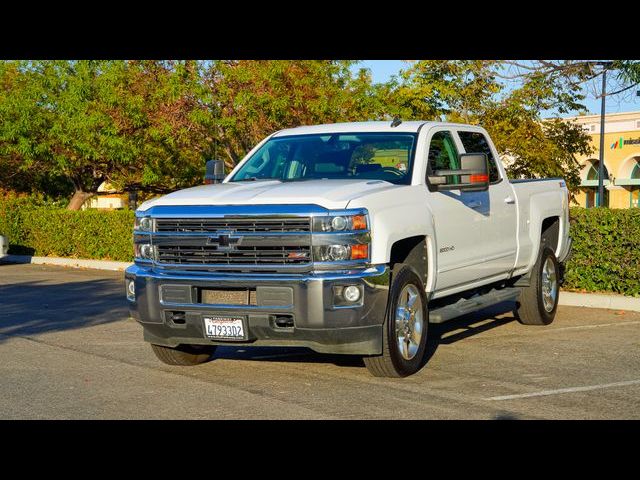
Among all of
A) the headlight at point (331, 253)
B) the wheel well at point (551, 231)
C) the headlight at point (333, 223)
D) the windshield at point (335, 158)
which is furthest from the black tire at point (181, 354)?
the wheel well at point (551, 231)

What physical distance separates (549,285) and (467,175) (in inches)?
131

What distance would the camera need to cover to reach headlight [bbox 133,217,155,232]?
8531mm

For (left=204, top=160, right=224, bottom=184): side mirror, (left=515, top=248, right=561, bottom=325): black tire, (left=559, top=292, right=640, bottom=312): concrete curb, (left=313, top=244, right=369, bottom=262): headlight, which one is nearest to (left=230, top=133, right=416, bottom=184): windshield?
(left=204, top=160, right=224, bottom=184): side mirror

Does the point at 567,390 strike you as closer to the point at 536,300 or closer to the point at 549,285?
the point at 536,300

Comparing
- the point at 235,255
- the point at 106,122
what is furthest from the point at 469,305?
the point at 106,122

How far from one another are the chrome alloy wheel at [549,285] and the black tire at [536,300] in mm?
53

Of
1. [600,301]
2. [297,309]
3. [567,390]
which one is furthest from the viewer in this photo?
[600,301]

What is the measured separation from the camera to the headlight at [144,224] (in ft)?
28.0

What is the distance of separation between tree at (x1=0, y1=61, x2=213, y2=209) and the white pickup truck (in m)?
15.2

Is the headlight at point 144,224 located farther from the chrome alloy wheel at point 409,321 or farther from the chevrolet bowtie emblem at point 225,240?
the chrome alloy wheel at point 409,321

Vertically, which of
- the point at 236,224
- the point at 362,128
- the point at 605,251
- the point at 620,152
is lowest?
the point at 620,152

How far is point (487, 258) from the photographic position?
33.6 feet

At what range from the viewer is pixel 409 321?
859cm
